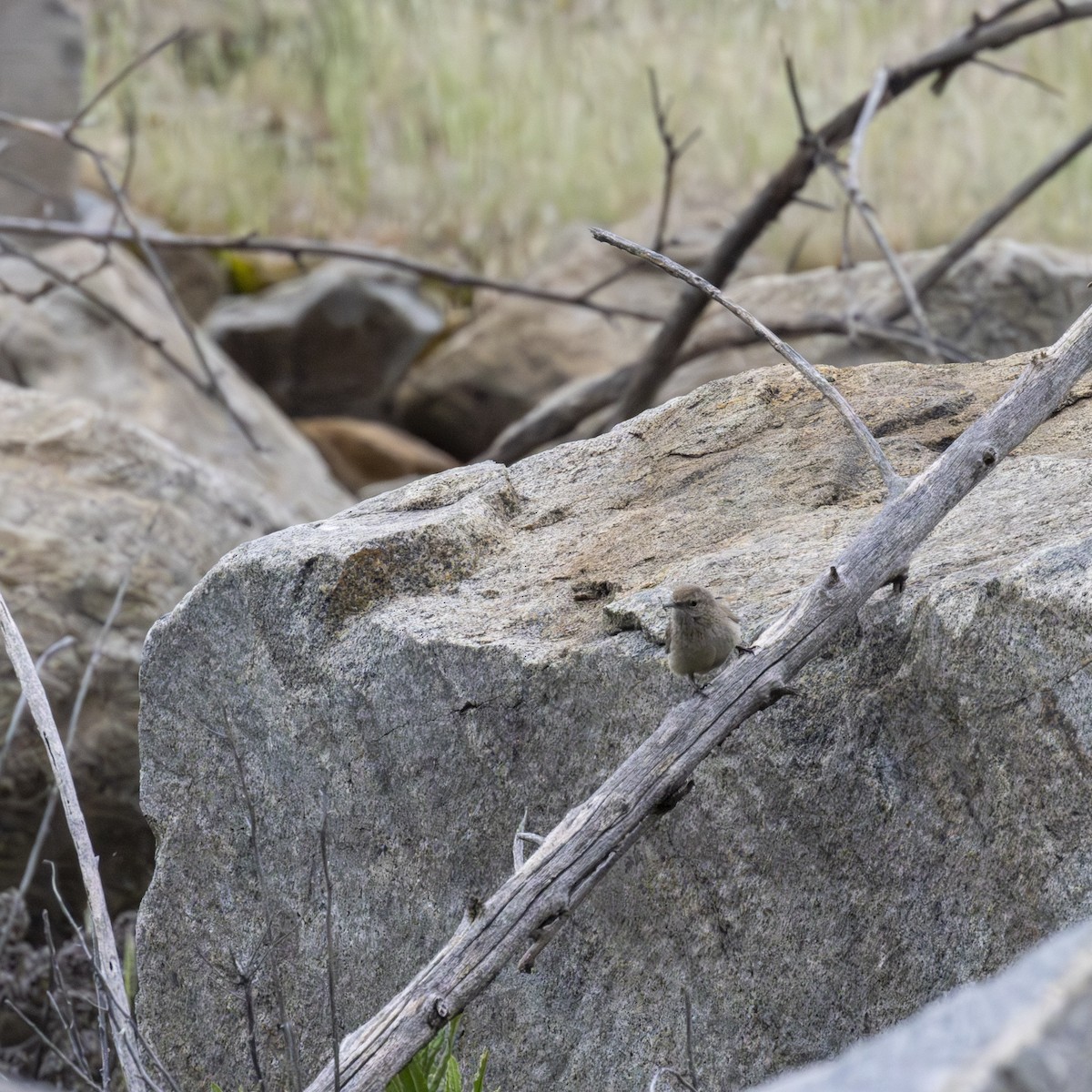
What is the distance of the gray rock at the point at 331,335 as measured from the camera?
1016cm

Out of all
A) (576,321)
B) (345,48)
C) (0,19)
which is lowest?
(576,321)

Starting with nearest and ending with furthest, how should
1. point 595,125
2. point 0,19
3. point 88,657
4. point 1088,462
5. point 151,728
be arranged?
point 1088,462
point 151,728
point 88,657
point 0,19
point 595,125

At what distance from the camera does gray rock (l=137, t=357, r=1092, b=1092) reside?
219cm

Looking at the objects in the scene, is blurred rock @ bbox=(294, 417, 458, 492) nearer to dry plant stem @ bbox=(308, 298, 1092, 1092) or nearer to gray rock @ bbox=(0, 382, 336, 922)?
gray rock @ bbox=(0, 382, 336, 922)

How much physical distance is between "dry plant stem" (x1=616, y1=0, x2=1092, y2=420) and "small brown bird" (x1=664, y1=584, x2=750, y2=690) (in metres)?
3.58

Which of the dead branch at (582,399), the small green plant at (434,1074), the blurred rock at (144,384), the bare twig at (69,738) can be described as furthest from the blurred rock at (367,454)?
the small green plant at (434,1074)

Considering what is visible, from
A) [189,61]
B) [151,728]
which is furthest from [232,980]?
[189,61]

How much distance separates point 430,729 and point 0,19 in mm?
8051

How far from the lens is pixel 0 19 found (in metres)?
9.03

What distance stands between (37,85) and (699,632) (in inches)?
324

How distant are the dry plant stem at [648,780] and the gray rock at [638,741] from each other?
0.44ft

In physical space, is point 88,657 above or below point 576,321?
above

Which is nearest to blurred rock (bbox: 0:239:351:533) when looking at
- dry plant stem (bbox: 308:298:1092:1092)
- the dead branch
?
the dead branch

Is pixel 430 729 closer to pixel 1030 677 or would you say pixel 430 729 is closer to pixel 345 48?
pixel 1030 677
